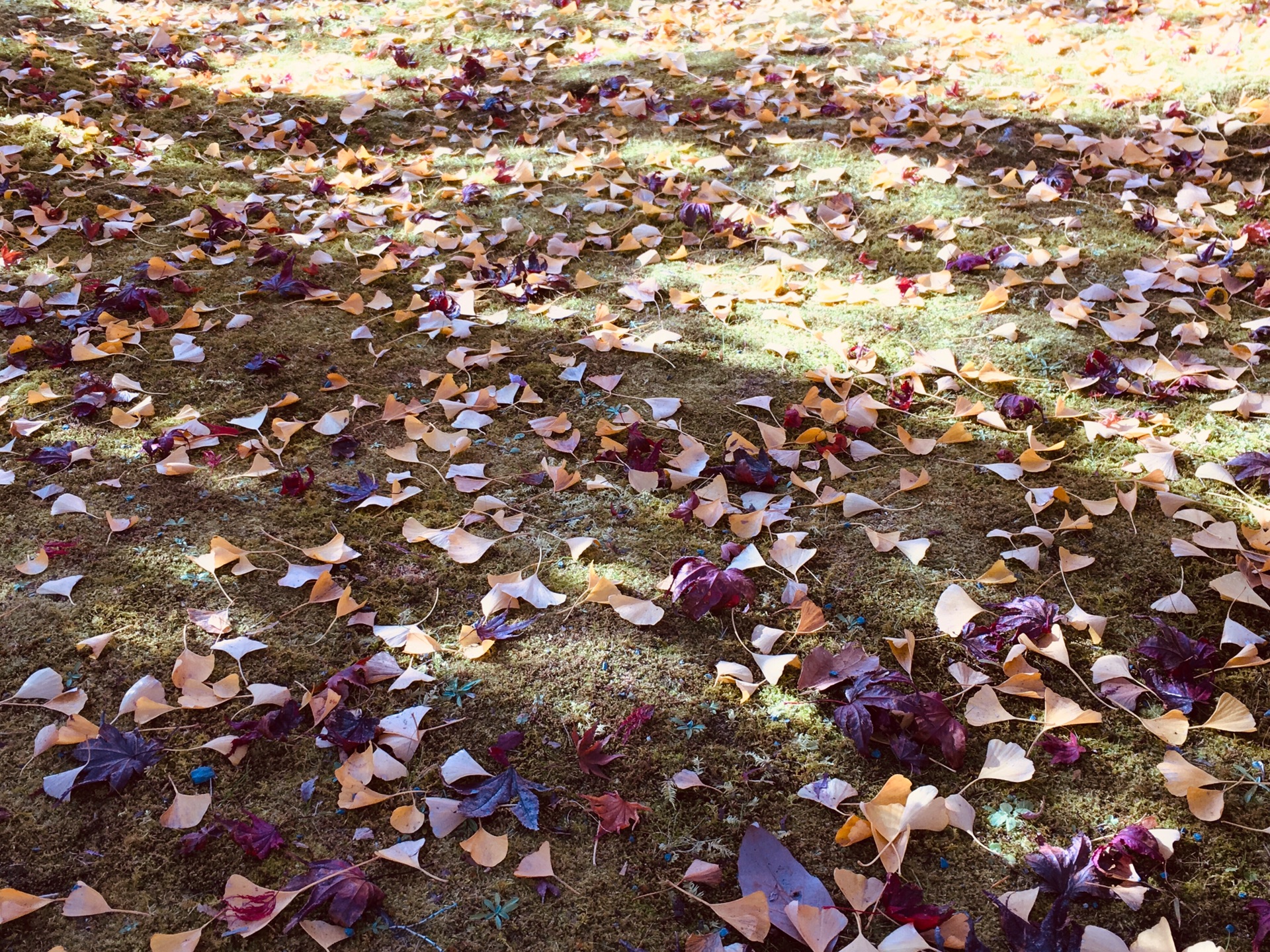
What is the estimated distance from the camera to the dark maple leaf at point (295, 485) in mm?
2260

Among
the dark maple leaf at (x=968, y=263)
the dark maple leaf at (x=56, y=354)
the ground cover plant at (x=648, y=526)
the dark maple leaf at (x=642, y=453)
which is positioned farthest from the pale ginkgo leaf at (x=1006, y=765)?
the dark maple leaf at (x=56, y=354)

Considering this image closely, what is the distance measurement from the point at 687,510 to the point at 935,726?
0.78 metres

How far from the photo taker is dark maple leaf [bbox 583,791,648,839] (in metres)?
1.53

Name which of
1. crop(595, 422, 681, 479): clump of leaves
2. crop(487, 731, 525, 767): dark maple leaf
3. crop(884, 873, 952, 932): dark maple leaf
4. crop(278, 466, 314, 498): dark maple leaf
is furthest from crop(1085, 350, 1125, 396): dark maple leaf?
crop(278, 466, 314, 498): dark maple leaf

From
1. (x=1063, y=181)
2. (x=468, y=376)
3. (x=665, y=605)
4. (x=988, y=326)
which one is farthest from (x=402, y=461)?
(x=1063, y=181)

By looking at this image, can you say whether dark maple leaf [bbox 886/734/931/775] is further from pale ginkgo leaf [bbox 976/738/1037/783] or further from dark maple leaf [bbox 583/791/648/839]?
dark maple leaf [bbox 583/791/648/839]

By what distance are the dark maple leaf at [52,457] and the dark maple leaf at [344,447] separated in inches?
28.1

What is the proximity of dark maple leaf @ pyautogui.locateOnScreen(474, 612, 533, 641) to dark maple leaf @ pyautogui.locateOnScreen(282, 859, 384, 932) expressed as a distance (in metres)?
0.54

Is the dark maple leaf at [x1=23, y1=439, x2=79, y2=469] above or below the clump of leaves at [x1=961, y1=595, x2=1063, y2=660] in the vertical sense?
below

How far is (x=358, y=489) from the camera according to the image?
2268mm

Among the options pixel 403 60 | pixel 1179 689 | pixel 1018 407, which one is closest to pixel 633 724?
pixel 1179 689

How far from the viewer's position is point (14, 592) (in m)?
2.00

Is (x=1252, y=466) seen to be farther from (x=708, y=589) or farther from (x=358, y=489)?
(x=358, y=489)

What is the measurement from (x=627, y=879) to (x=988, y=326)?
2.12 metres
